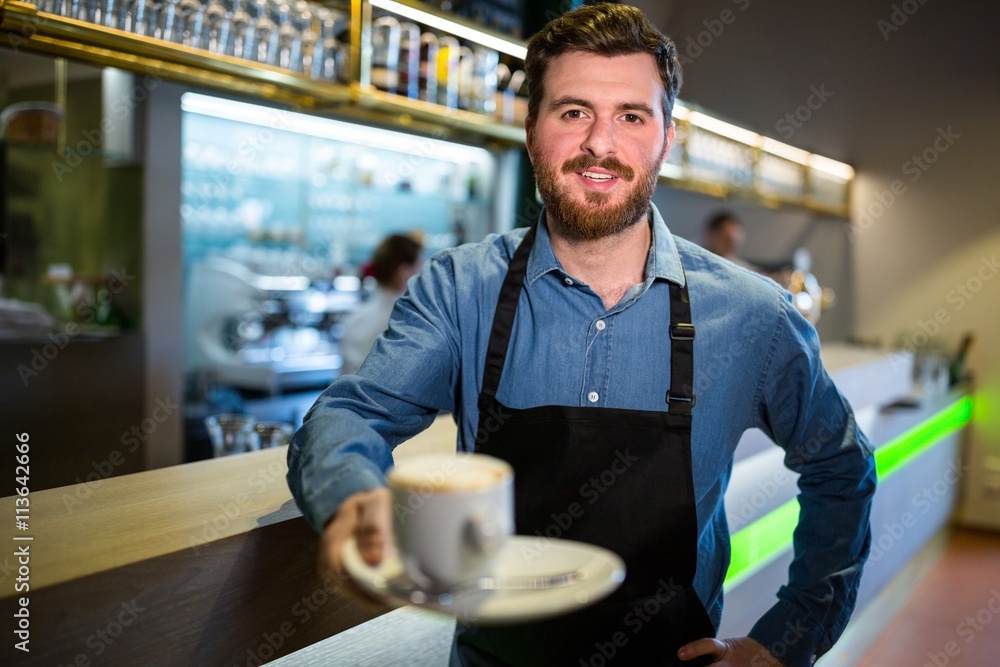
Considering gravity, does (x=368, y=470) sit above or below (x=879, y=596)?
above

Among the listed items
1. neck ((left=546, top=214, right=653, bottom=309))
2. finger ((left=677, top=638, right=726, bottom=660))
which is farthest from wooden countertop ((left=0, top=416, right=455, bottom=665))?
neck ((left=546, top=214, right=653, bottom=309))

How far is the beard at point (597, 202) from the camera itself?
133 cm

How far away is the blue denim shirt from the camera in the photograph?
1.34 meters

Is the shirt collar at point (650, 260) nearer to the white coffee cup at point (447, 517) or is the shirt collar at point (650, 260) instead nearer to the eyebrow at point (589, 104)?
the eyebrow at point (589, 104)

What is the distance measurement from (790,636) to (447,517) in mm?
950

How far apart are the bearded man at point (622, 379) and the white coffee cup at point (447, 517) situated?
1.44 feet

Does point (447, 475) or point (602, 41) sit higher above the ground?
point (602, 41)

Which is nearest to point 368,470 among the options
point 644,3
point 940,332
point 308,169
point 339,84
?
point 339,84

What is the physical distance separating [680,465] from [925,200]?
5.28 metres

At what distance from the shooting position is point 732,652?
4.43 ft

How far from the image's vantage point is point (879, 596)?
12.7 ft

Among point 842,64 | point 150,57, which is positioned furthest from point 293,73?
point 842,64

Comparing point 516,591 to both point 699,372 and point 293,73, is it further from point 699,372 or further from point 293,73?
point 293,73

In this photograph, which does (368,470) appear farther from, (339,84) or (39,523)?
(339,84)
